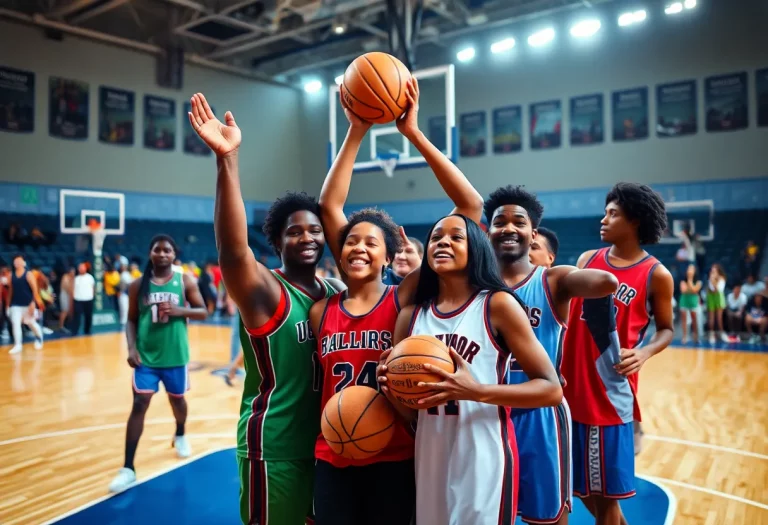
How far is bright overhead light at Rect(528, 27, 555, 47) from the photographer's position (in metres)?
15.7

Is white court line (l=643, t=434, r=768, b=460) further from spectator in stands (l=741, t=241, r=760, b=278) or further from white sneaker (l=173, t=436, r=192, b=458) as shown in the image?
spectator in stands (l=741, t=241, r=760, b=278)

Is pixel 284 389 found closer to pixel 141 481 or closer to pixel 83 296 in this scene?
pixel 141 481

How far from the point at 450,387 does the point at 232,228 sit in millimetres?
894

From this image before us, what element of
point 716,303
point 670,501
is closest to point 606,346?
point 670,501

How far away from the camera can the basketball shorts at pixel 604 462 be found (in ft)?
8.64

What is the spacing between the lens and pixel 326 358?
83.4 inches

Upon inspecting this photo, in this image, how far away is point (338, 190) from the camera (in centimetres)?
252

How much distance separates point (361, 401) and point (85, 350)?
33.1 ft

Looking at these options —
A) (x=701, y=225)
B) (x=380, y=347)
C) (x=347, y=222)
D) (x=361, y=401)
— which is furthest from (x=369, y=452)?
(x=701, y=225)

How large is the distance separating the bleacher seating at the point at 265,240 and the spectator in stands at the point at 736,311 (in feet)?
7.20

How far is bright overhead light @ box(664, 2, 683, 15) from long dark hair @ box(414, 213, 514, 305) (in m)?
14.8

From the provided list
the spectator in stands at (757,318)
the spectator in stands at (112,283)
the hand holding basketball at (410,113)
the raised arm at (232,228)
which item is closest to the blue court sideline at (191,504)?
the raised arm at (232,228)

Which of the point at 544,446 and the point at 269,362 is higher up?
the point at 269,362

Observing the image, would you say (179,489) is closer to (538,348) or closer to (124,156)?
(538,348)
